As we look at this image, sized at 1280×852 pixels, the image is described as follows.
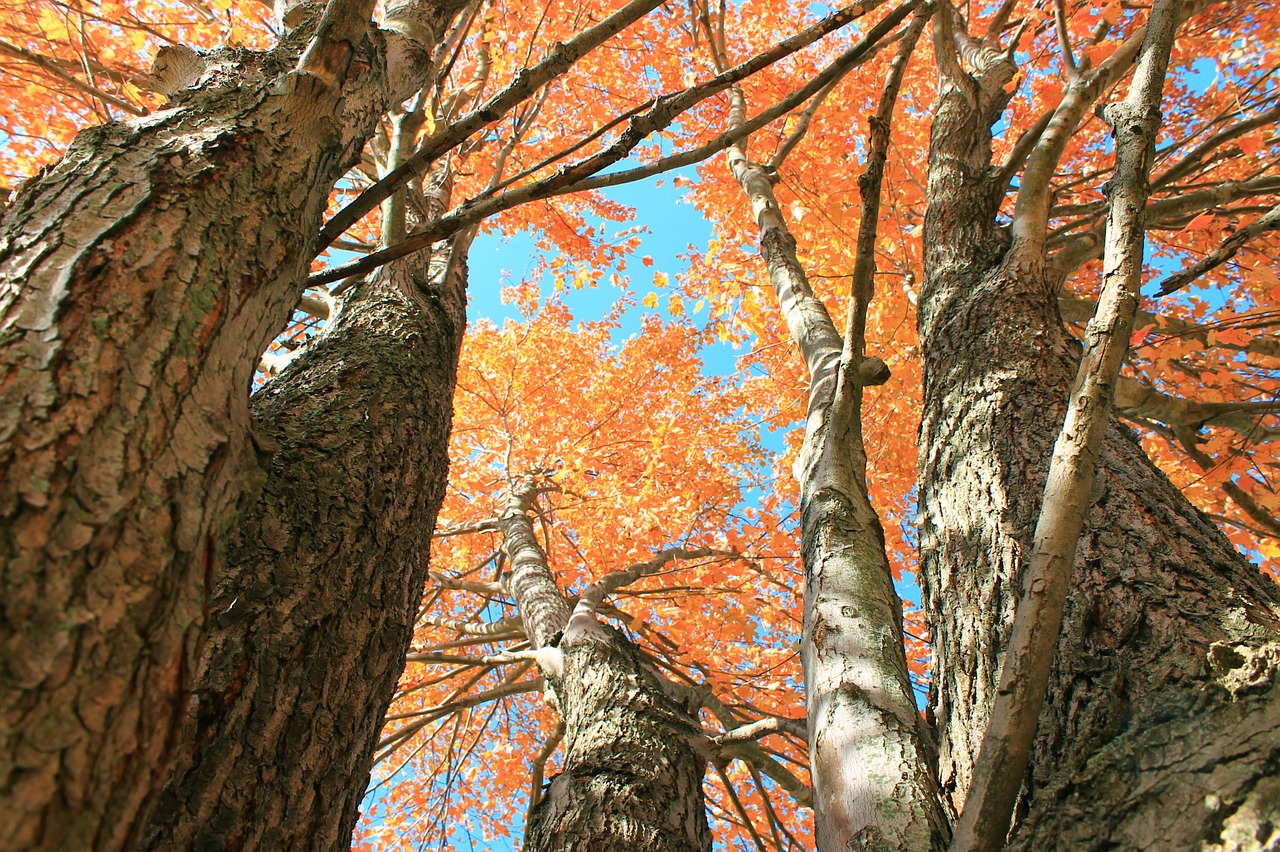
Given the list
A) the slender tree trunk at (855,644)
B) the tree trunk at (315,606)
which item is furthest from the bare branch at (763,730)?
the tree trunk at (315,606)

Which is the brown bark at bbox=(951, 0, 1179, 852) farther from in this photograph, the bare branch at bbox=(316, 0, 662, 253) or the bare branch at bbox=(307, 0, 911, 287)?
the bare branch at bbox=(316, 0, 662, 253)

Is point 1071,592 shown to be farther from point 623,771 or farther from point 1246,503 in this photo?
point 1246,503

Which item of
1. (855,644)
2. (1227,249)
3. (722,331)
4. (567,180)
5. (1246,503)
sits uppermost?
(722,331)

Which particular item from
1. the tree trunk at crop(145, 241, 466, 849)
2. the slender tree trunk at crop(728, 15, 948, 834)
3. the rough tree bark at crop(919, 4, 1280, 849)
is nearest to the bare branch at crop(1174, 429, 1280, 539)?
the rough tree bark at crop(919, 4, 1280, 849)

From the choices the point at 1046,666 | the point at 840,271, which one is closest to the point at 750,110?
the point at 840,271

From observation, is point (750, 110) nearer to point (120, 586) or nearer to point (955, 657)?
point (955, 657)

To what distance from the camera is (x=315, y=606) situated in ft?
4.99

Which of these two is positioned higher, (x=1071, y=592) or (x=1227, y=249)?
(x=1227, y=249)

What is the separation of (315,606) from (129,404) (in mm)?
707

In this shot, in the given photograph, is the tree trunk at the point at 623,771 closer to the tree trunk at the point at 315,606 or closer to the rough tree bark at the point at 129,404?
the tree trunk at the point at 315,606

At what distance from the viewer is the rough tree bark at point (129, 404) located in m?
0.74

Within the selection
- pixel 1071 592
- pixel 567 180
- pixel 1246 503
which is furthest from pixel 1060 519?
pixel 1246 503

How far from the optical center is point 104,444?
2.96ft

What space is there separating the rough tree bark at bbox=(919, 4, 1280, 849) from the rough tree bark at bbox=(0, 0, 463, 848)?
1.34m
